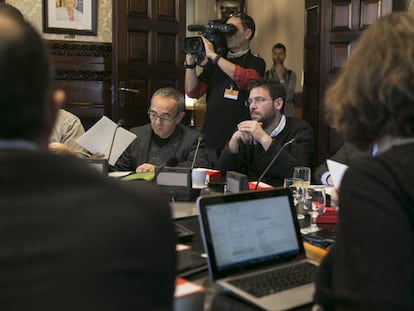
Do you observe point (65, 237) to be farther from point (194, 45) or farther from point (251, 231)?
point (194, 45)

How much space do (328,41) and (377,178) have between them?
13.4ft

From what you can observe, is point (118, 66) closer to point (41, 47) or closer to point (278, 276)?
point (278, 276)

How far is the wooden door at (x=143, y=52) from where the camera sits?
4484 mm

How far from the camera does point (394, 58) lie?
0.96 meters

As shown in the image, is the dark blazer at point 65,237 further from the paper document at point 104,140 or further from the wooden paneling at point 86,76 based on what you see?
the wooden paneling at point 86,76

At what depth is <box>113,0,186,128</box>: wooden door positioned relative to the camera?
4.48 m

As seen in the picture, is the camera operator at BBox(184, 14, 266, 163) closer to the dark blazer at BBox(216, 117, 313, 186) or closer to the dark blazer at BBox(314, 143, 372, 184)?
the dark blazer at BBox(216, 117, 313, 186)

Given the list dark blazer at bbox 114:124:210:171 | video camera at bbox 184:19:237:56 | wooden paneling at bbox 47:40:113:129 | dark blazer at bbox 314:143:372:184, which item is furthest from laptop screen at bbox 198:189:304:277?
wooden paneling at bbox 47:40:113:129

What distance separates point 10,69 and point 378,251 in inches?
24.9

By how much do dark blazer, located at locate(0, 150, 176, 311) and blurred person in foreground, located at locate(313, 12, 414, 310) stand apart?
0.37 m

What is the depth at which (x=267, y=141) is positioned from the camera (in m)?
2.66

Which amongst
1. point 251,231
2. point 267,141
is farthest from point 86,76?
point 251,231

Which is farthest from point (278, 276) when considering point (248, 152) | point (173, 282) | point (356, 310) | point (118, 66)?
point (118, 66)

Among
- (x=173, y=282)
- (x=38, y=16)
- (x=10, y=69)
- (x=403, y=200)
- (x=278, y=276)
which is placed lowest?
(x=278, y=276)
